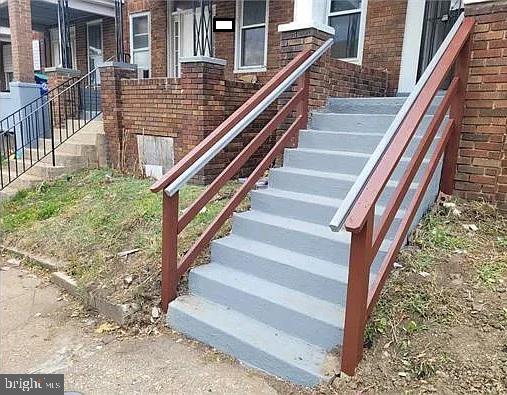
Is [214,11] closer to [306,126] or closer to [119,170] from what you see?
[119,170]

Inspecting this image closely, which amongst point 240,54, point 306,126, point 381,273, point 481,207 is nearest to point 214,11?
point 240,54

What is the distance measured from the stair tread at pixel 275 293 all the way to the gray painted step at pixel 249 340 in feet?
0.59

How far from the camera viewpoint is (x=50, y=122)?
314 inches

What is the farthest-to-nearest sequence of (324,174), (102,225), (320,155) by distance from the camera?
(102,225), (320,155), (324,174)

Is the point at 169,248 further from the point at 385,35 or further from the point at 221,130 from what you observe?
the point at 385,35

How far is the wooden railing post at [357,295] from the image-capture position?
2.26 m

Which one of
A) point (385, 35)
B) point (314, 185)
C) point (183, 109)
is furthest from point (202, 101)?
point (385, 35)

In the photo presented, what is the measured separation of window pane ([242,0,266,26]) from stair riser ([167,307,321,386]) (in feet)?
22.6

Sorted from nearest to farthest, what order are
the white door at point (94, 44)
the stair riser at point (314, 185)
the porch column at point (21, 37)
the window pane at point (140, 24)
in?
the stair riser at point (314, 185) → the porch column at point (21, 37) → the window pane at point (140, 24) → the white door at point (94, 44)

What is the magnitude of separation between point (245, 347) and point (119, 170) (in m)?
5.14

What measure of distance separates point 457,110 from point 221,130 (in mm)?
1982

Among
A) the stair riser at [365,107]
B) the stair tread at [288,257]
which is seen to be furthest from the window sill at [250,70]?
the stair tread at [288,257]

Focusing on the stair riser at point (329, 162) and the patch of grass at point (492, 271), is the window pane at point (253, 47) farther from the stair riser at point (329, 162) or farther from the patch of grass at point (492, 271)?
the patch of grass at point (492, 271)

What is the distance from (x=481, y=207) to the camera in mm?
3539
